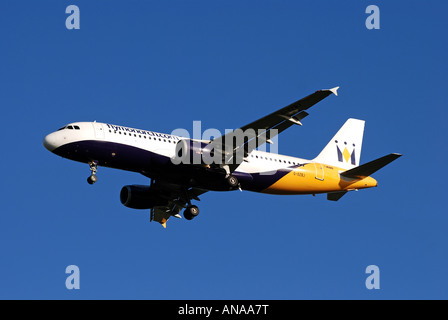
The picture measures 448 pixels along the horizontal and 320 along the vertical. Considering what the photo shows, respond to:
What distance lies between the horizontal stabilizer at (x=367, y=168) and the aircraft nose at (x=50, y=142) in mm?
21040

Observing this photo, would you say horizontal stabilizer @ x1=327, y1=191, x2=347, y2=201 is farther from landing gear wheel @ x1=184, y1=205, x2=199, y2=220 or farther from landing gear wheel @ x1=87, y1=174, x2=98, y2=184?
landing gear wheel @ x1=87, y1=174, x2=98, y2=184

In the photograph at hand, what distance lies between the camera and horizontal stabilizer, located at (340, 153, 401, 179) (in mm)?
53638

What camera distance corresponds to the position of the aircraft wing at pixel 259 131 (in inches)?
1839

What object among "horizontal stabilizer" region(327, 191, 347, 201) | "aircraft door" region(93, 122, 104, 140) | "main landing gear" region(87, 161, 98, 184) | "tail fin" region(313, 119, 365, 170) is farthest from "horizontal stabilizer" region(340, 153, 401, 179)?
"main landing gear" region(87, 161, 98, 184)

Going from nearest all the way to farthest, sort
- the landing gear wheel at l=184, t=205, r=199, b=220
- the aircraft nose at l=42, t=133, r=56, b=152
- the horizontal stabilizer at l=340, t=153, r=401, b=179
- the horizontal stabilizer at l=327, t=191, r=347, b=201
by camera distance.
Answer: the aircraft nose at l=42, t=133, r=56, b=152 < the horizontal stabilizer at l=340, t=153, r=401, b=179 < the landing gear wheel at l=184, t=205, r=199, b=220 < the horizontal stabilizer at l=327, t=191, r=347, b=201

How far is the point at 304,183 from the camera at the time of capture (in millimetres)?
56156

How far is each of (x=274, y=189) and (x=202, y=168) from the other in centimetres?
626

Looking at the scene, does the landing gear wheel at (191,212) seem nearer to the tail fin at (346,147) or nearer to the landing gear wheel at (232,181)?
the landing gear wheel at (232,181)

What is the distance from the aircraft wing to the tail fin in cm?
907

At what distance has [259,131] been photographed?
164ft

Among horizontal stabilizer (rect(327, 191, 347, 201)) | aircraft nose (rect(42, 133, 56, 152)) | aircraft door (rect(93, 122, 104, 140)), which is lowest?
horizontal stabilizer (rect(327, 191, 347, 201))

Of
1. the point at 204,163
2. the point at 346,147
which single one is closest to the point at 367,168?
the point at 346,147

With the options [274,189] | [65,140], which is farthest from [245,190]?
[65,140]

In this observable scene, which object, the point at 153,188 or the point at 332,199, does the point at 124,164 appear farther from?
the point at 332,199
